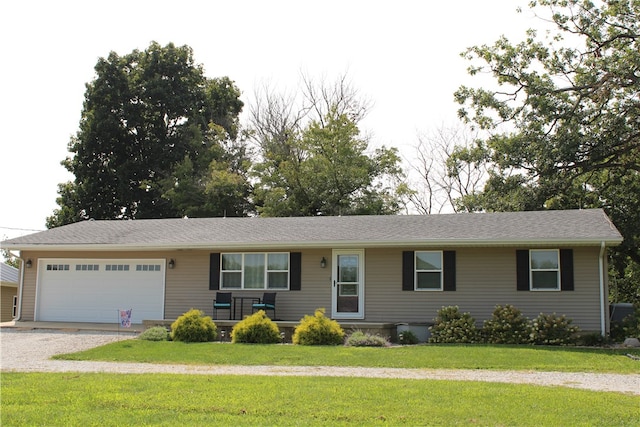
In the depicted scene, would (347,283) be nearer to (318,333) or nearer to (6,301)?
(318,333)

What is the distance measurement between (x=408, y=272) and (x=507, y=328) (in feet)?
9.87

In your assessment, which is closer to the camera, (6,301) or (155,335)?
(155,335)

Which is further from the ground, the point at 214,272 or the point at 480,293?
the point at 214,272

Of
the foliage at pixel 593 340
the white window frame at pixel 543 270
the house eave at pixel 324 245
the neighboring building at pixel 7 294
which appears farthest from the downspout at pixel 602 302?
the neighboring building at pixel 7 294

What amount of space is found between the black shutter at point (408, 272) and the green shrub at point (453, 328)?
1287 mm

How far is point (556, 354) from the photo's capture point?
1327cm

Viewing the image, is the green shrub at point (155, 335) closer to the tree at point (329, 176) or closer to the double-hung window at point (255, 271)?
the double-hung window at point (255, 271)

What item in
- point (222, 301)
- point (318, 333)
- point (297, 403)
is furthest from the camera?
point (222, 301)

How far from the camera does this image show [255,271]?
1870cm

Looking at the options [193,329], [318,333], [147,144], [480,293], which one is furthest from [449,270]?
[147,144]

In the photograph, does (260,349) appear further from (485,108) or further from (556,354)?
(485,108)

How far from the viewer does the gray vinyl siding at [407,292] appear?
16.5 metres

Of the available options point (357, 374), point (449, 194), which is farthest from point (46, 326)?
point (449, 194)

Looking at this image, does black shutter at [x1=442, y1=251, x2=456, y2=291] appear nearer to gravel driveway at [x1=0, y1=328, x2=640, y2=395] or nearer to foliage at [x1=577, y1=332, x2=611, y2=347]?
foliage at [x1=577, y1=332, x2=611, y2=347]
